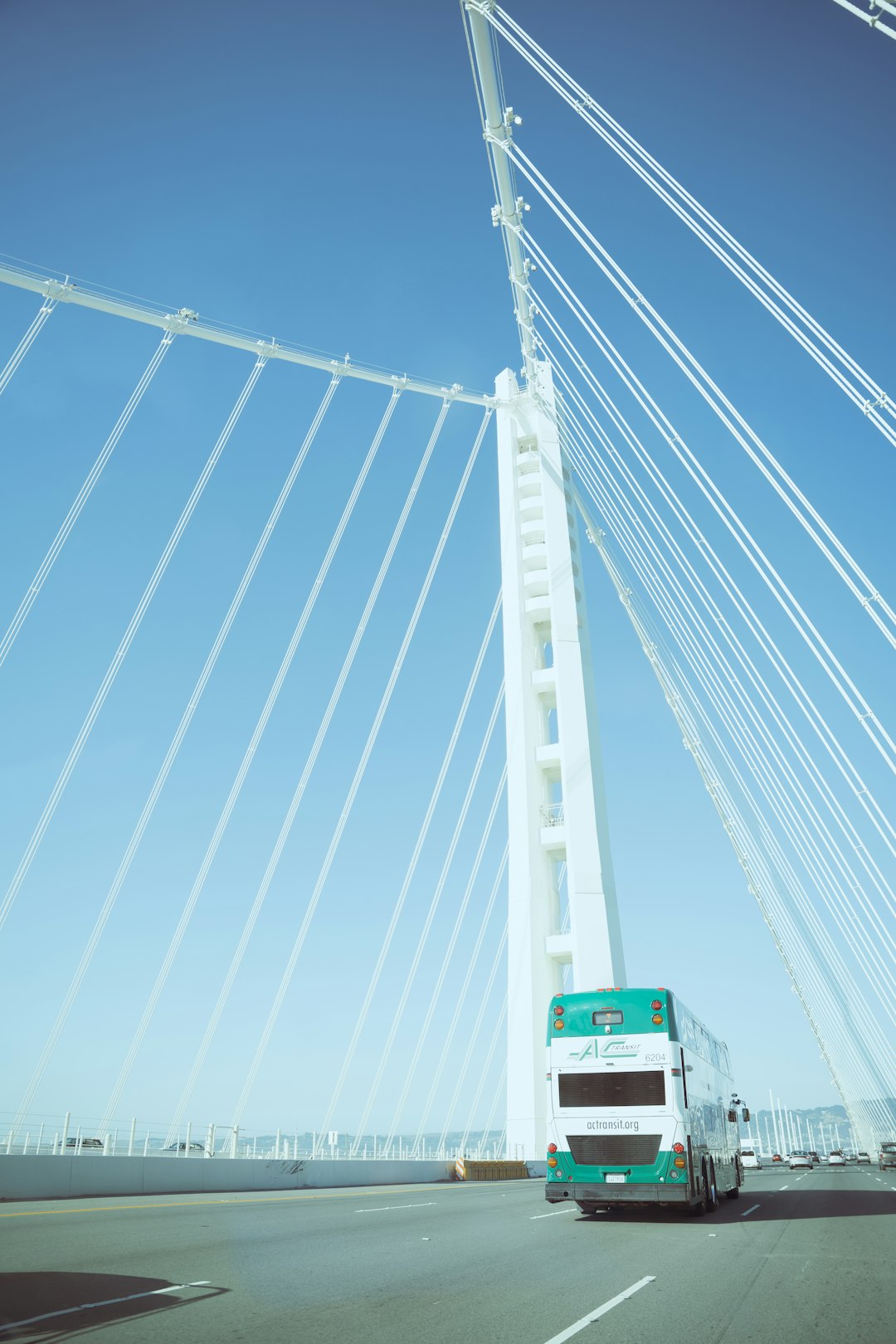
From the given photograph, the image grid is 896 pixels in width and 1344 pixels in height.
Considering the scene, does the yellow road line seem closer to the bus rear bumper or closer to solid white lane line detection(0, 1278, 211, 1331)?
the bus rear bumper

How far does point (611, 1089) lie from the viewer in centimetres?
1506

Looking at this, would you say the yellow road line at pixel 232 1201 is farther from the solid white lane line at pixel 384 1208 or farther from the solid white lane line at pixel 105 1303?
the solid white lane line at pixel 105 1303

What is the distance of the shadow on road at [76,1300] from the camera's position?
5855 millimetres

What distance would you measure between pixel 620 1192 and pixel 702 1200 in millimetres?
2497

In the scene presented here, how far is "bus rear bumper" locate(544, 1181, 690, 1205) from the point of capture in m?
14.3

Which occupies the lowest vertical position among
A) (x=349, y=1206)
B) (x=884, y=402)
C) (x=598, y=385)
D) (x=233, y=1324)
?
(x=233, y=1324)

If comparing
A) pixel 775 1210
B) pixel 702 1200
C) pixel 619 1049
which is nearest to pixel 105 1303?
pixel 619 1049

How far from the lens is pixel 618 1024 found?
1538cm

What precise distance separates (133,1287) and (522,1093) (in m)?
26.8

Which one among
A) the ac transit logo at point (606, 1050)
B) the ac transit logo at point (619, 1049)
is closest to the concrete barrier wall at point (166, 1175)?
the ac transit logo at point (606, 1050)

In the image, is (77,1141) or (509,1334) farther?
(77,1141)

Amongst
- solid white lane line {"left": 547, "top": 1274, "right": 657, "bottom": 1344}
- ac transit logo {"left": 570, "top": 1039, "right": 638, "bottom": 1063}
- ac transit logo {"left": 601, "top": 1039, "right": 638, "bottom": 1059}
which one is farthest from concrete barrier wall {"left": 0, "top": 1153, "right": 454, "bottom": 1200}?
solid white lane line {"left": 547, "top": 1274, "right": 657, "bottom": 1344}

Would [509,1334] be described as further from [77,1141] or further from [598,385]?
[598,385]

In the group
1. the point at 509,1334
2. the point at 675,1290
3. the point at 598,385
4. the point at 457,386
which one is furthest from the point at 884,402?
the point at 457,386
